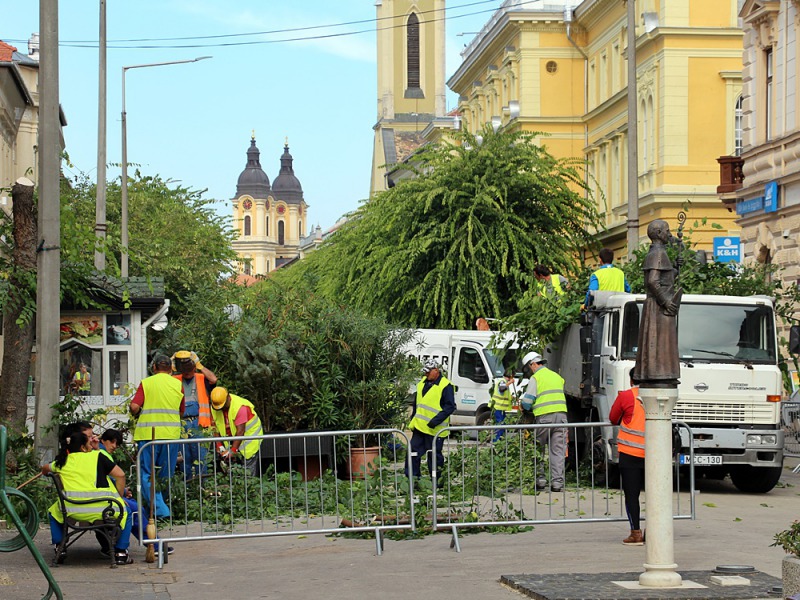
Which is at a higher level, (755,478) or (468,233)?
(468,233)

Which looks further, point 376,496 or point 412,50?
point 412,50

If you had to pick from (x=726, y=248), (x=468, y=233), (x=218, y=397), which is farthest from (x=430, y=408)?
(x=468, y=233)

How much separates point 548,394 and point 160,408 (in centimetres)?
569

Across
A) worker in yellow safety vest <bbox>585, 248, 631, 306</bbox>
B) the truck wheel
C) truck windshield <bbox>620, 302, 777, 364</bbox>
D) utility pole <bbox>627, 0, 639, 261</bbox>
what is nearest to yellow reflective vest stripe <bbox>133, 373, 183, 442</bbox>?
truck windshield <bbox>620, 302, 777, 364</bbox>

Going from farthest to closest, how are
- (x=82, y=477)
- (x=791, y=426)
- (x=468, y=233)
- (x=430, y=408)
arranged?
(x=468, y=233), (x=791, y=426), (x=430, y=408), (x=82, y=477)

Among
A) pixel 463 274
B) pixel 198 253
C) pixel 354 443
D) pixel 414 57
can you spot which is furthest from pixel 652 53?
pixel 414 57

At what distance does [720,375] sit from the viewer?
18.1m

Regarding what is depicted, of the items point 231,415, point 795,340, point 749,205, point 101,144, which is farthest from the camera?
point 749,205

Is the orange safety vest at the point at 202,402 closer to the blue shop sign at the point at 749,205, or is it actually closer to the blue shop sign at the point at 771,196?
the blue shop sign at the point at 771,196

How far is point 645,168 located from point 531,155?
783 centimetres

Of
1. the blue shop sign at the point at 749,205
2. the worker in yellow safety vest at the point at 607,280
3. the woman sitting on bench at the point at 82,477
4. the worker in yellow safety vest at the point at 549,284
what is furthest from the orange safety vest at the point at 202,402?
the blue shop sign at the point at 749,205

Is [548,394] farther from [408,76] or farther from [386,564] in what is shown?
[408,76]

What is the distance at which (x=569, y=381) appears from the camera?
20.8 meters

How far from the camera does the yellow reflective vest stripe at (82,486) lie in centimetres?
1220
